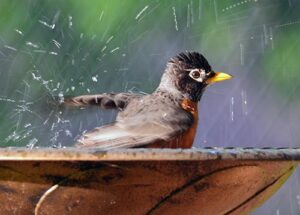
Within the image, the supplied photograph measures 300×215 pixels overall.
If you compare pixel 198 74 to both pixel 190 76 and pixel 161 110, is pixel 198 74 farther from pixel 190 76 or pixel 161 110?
pixel 161 110

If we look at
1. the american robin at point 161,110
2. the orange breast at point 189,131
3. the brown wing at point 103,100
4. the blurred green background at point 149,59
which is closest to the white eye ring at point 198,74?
the american robin at point 161,110

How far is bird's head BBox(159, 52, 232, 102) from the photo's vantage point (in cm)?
280

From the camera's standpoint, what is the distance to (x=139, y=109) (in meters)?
2.51

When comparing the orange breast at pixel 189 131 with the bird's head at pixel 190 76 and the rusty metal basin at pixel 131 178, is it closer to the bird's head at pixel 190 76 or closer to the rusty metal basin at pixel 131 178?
the bird's head at pixel 190 76

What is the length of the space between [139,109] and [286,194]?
11.9 feet

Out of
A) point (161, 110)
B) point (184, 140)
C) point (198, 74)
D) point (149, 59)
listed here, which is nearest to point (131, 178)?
point (184, 140)

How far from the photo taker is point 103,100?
2.64 m

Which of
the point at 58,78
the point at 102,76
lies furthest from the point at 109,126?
the point at 102,76

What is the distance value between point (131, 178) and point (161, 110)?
3.32ft

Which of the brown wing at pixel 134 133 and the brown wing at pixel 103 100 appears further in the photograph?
the brown wing at pixel 103 100

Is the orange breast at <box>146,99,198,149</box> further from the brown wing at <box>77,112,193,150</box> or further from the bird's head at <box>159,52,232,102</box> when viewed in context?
the bird's head at <box>159,52,232,102</box>

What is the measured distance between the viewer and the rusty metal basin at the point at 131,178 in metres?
1.38

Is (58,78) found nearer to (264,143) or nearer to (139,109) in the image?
(139,109)

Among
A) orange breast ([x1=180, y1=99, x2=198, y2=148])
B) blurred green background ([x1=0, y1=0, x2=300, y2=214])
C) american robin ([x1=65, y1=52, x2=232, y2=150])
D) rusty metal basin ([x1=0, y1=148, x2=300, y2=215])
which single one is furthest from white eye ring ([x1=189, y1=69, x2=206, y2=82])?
rusty metal basin ([x1=0, y1=148, x2=300, y2=215])
